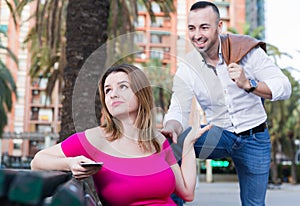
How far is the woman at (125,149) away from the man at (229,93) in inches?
15.7

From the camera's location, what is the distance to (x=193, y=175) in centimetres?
215

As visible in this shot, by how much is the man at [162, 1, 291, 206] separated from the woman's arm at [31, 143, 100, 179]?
0.69 meters

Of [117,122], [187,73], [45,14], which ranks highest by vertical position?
[45,14]

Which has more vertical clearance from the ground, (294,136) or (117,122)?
(117,122)

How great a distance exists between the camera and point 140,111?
203 centimetres

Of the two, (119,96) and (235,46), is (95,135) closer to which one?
(119,96)

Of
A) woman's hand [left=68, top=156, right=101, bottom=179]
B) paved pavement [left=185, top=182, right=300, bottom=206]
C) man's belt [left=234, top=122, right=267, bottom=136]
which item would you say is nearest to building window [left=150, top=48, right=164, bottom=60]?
woman's hand [left=68, top=156, right=101, bottom=179]

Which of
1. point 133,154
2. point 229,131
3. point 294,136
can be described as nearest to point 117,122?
point 133,154

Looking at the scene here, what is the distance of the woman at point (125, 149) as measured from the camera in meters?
1.91

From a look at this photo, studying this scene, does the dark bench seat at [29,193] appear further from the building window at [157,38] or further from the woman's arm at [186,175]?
the building window at [157,38]

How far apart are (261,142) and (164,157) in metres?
1.08

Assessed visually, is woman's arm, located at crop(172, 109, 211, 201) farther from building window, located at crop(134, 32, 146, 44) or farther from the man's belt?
the man's belt

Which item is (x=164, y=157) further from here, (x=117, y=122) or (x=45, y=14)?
(x=45, y=14)

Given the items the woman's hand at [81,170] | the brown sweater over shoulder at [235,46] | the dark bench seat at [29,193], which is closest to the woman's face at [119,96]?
the woman's hand at [81,170]
